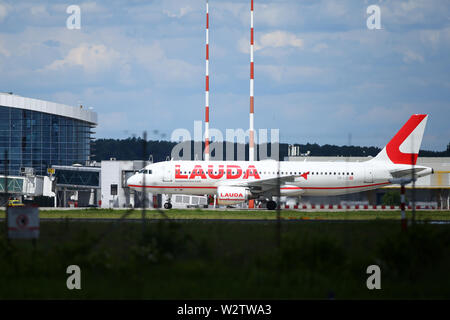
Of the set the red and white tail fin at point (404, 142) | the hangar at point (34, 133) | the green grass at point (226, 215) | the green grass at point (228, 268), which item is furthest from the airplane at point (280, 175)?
the hangar at point (34, 133)

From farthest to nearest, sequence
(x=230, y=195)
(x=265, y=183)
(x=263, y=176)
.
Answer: (x=263, y=176) < (x=265, y=183) < (x=230, y=195)

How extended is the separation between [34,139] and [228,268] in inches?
4101

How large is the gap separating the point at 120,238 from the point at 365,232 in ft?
34.1

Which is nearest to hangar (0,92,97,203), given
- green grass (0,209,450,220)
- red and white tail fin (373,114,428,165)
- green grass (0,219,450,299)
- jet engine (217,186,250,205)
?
jet engine (217,186,250,205)

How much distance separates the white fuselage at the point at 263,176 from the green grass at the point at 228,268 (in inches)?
1396

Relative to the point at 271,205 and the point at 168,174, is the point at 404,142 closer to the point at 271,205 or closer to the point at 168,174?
the point at 271,205

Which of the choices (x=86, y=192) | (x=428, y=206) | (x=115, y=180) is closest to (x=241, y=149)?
(x=86, y=192)

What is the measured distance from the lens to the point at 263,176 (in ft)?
199

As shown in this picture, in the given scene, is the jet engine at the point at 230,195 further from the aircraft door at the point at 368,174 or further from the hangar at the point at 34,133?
the hangar at the point at 34,133

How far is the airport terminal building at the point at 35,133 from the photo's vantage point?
116 metres

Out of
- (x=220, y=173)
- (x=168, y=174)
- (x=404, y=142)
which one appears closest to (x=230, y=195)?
(x=220, y=173)

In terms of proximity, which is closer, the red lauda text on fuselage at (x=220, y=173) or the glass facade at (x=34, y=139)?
the red lauda text on fuselage at (x=220, y=173)
